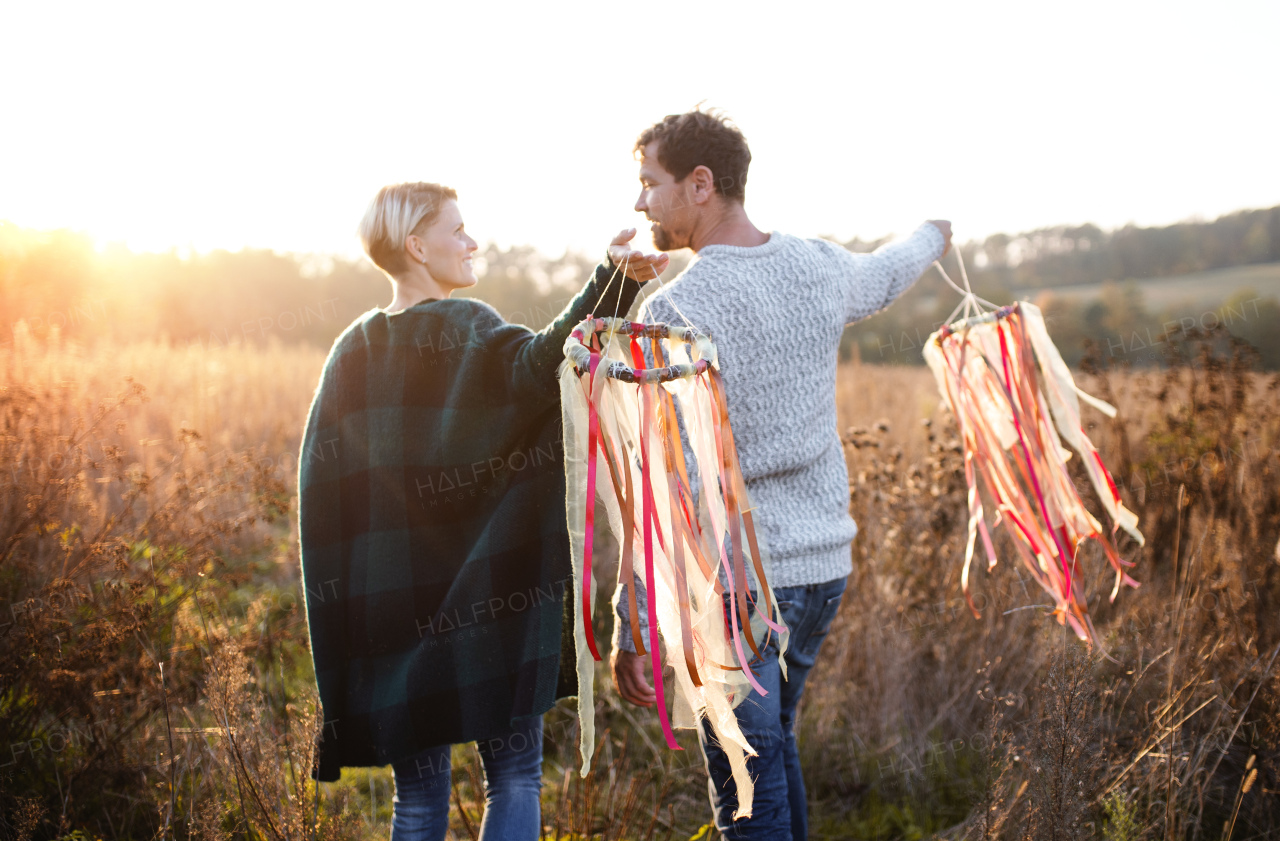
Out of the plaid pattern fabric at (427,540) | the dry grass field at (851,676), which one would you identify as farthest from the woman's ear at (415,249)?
the dry grass field at (851,676)

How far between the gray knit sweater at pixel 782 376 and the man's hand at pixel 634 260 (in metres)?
0.05

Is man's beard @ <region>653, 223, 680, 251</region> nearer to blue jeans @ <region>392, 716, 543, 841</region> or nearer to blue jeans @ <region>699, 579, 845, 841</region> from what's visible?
blue jeans @ <region>699, 579, 845, 841</region>

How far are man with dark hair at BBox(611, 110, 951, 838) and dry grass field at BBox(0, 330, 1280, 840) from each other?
1.73ft

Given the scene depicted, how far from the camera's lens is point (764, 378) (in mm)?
1604

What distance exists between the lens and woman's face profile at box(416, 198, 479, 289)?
6.02 ft

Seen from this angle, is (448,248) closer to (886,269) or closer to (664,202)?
(664,202)

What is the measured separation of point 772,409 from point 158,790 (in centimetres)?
205

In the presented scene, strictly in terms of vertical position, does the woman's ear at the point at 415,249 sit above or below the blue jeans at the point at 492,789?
above

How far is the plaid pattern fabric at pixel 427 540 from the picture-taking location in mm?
1769

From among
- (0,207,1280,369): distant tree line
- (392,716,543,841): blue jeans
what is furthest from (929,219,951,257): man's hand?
(0,207,1280,369): distant tree line

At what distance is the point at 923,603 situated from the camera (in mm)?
3129

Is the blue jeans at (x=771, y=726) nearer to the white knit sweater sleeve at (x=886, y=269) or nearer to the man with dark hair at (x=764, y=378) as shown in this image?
the man with dark hair at (x=764, y=378)

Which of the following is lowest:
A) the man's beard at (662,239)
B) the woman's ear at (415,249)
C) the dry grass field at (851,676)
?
the dry grass field at (851,676)

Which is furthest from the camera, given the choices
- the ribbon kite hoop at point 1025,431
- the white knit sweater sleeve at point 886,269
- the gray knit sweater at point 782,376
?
the ribbon kite hoop at point 1025,431
